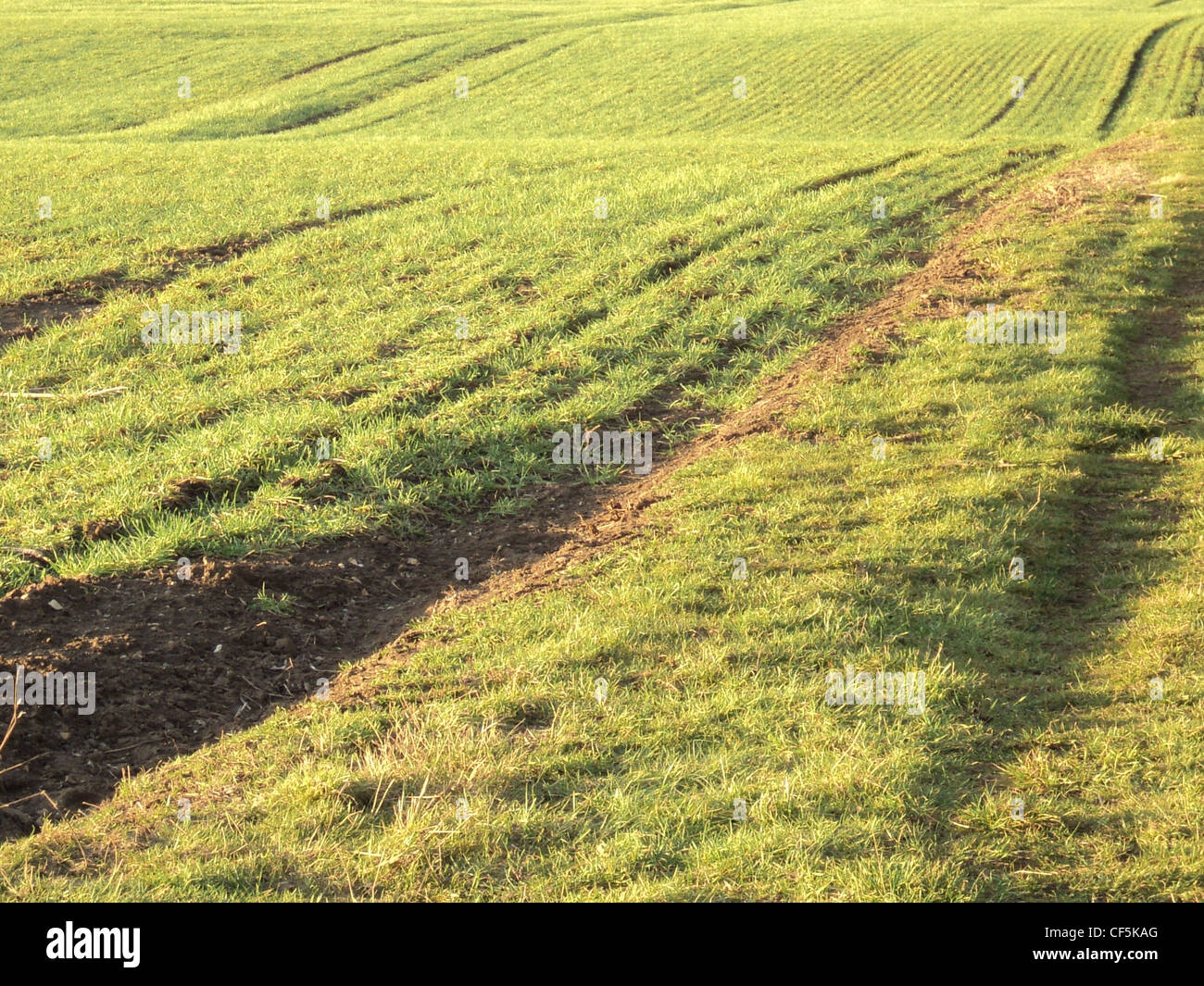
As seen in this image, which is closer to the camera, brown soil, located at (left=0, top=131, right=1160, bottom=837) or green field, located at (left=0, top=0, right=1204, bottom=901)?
green field, located at (left=0, top=0, right=1204, bottom=901)

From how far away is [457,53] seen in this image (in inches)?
1625

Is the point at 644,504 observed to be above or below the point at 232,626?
above

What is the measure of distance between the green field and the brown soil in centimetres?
6

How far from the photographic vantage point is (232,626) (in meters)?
6.71

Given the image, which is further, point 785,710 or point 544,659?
point 544,659

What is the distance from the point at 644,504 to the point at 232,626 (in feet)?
10.4

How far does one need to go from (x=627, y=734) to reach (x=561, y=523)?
117 inches

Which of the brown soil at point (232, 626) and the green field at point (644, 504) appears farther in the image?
the brown soil at point (232, 626)

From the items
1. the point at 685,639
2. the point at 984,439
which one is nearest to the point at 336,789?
the point at 685,639

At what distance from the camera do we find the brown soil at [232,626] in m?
5.61

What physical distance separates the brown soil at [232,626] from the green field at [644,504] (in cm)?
6

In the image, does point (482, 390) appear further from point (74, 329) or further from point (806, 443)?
point (74, 329)

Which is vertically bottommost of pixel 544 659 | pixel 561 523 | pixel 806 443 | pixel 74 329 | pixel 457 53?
pixel 544 659

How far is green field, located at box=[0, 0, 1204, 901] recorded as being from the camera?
15.3 ft
